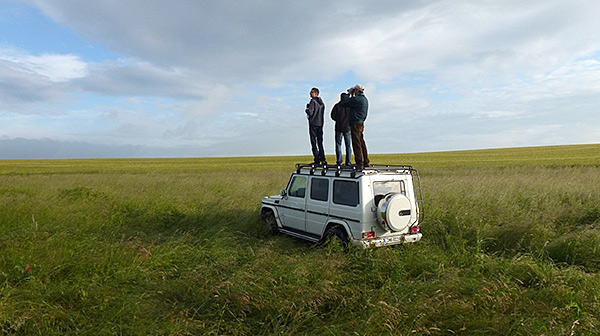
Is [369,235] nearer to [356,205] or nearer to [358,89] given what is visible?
[356,205]

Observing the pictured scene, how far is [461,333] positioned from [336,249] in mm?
2750

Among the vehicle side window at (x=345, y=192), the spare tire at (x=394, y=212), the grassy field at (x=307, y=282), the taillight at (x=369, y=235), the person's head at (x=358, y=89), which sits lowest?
the grassy field at (x=307, y=282)

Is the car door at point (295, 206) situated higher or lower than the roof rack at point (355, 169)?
lower

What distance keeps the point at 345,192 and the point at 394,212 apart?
1.02 metres

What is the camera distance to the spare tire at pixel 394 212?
665cm

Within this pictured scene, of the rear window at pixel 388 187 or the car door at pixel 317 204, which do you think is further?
the car door at pixel 317 204

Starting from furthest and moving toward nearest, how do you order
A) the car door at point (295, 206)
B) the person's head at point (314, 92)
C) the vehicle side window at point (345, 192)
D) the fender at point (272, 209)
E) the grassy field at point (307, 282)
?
the person's head at point (314, 92) → the fender at point (272, 209) → the car door at point (295, 206) → the vehicle side window at point (345, 192) → the grassy field at point (307, 282)

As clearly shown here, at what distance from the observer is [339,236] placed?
7.27 meters

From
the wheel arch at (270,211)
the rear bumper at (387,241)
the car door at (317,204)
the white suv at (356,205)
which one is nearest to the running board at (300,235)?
the white suv at (356,205)

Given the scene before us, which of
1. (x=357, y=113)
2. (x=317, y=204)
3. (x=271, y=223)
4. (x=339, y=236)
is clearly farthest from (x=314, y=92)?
(x=339, y=236)

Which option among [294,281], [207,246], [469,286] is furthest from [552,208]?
[207,246]

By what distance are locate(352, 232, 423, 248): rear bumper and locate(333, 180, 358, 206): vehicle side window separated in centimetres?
71

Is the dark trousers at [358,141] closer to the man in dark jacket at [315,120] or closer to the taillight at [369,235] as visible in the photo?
the man in dark jacket at [315,120]

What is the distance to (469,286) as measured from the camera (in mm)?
4879
